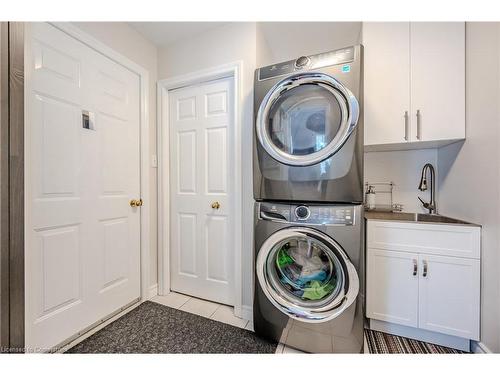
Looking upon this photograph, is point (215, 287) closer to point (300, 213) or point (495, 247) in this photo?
point (300, 213)

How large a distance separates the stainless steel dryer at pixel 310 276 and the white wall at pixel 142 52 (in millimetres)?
1146

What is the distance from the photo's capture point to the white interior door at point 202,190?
1747 mm

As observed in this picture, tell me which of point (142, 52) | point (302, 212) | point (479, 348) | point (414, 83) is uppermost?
point (142, 52)

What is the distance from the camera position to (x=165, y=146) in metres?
1.92

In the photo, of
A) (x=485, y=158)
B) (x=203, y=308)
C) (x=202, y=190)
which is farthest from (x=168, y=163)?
(x=485, y=158)

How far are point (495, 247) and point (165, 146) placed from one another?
7.90ft

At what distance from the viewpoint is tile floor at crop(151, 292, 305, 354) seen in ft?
5.11

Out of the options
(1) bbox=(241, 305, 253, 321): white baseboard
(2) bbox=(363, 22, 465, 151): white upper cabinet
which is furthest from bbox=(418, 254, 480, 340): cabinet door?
(1) bbox=(241, 305, 253, 321): white baseboard

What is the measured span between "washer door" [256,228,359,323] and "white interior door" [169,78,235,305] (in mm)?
535

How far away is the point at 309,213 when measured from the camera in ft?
3.83

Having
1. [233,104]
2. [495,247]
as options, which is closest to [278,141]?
[233,104]

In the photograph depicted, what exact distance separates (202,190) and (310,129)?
1.08 meters

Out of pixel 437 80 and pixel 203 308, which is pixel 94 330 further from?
pixel 437 80

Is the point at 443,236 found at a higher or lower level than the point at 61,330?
higher
